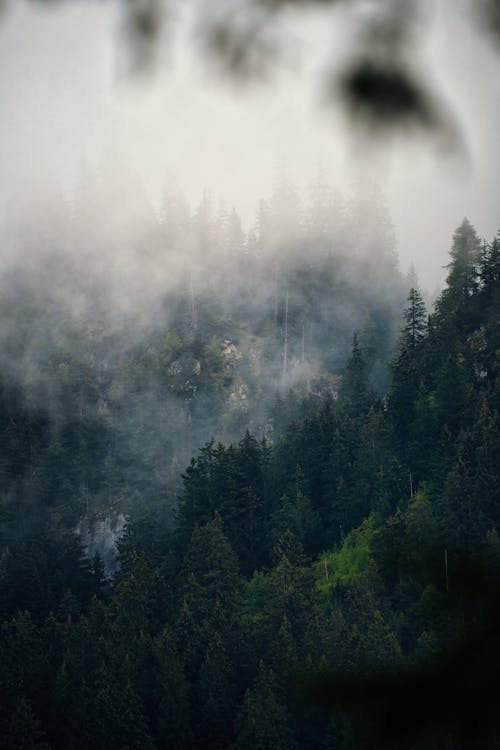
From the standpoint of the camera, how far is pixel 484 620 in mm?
2658

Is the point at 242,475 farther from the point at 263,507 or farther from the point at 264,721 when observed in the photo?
the point at 264,721

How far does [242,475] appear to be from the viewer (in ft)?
125

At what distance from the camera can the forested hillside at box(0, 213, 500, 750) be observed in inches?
123

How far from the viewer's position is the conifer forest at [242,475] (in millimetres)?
3445

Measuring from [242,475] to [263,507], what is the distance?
1.91 meters

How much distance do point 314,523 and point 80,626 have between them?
10996 mm

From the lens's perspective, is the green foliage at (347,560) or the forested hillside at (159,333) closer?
the green foliage at (347,560)

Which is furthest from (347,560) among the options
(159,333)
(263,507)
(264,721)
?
(159,333)

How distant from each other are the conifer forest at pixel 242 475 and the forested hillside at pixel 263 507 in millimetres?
52

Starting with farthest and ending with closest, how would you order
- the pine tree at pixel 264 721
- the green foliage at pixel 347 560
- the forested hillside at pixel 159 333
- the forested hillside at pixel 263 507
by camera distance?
the forested hillside at pixel 159 333
the green foliage at pixel 347 560
the pine tree at pixel 264 721
the forested hillside at pixel 263 507

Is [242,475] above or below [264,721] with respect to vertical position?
above

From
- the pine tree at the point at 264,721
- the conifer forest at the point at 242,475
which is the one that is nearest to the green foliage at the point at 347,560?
the conifer forest at the point at 242,475

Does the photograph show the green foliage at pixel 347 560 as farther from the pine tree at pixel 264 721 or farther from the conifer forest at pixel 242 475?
the pine tree at pixel 264 721

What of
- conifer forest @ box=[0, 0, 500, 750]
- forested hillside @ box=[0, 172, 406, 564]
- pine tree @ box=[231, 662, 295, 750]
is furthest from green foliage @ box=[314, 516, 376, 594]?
forested hillside @ box=[0, 172, 406, 564]
